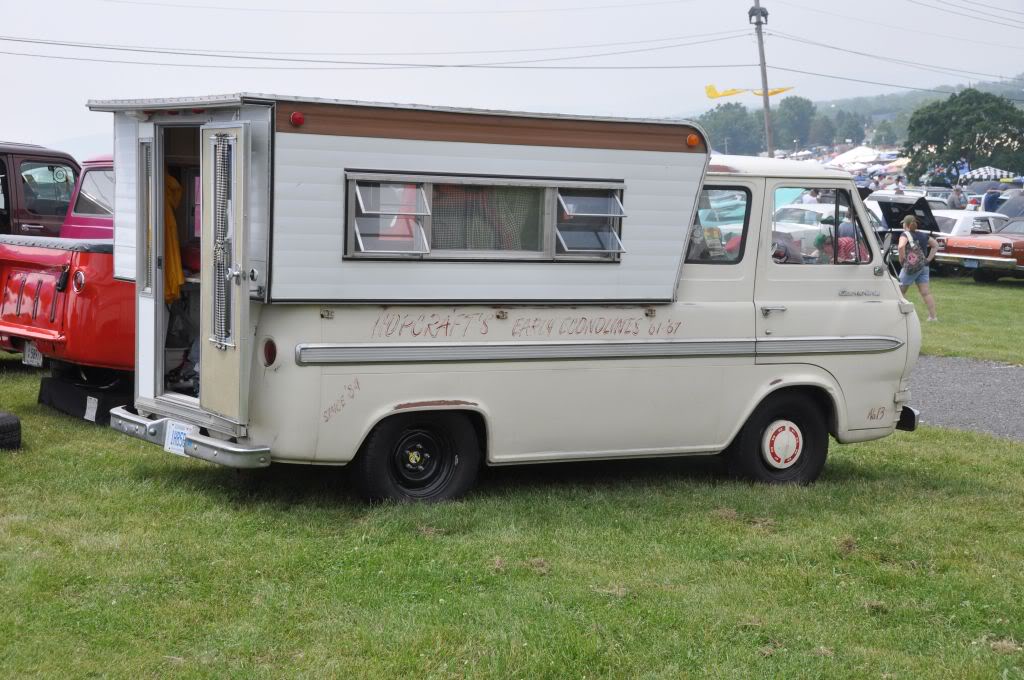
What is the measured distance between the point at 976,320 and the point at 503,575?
48.6 ft

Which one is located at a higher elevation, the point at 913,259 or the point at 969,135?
the point at 969,135

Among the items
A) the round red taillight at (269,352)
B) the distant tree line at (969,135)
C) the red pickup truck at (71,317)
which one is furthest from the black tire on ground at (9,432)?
the distant tree line at (969,135)

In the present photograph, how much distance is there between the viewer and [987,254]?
82.0 feet

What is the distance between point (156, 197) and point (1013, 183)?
53.8 m

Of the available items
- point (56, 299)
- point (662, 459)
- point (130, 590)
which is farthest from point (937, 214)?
point (130, 590)

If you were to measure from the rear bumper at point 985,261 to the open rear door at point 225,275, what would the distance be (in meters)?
21.6

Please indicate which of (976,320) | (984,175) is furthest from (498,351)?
(984,175)

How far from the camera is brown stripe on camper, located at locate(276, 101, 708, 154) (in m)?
6.25

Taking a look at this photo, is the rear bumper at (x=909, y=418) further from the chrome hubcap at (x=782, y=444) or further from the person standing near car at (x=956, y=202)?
the person standing near car at (x=956, y=202)

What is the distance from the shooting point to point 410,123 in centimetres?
650

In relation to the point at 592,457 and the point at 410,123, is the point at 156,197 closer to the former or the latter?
the point at 410,123

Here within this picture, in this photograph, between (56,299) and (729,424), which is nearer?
(729,424)

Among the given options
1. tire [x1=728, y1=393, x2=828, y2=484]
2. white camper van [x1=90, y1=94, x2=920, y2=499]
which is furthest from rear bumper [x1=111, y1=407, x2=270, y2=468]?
tire [x1=728, y1=393, x2=828, y2=484]

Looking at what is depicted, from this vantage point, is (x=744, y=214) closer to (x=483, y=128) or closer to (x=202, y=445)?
(x=483, y=128)
